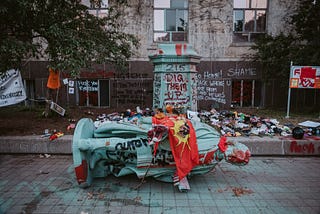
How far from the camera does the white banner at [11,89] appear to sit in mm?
7438

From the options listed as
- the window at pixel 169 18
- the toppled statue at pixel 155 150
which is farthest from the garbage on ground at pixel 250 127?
the window at pixel 169 18

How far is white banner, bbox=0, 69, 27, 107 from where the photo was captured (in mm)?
7438

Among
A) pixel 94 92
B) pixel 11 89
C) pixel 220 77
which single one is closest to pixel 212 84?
pixel 220 77

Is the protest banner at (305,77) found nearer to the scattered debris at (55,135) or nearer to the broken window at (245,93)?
the broken window at (245,93)

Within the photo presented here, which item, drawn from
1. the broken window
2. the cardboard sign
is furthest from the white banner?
the broken window

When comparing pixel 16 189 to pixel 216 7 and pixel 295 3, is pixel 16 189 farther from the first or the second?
pixel 295 3

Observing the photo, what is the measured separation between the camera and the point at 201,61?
1134cm

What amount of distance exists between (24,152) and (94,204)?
3.16 meters

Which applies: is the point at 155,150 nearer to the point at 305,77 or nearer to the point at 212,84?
the point at 305,77

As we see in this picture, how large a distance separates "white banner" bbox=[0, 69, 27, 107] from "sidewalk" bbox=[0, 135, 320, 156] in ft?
7.45

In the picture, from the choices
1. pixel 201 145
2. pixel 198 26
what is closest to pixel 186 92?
pixel 201 145

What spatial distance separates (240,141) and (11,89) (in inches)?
276

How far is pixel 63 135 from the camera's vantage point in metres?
5.96

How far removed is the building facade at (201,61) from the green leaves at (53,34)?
163 inches
